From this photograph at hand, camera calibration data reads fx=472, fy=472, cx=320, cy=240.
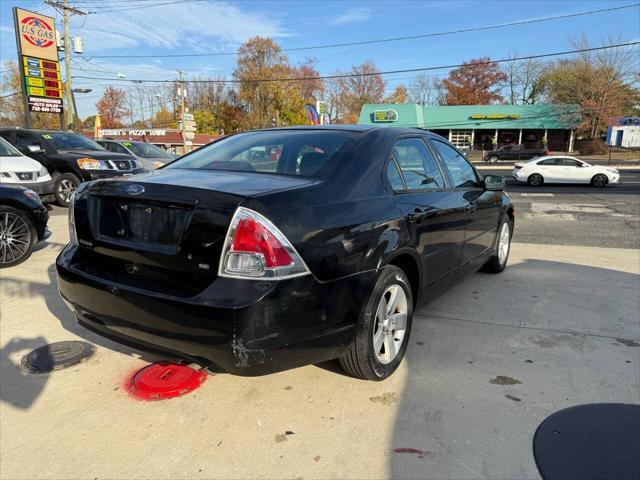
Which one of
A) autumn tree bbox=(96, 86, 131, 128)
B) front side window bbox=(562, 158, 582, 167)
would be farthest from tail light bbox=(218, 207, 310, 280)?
autumn tree bbox=(96, 86, 131, 128)

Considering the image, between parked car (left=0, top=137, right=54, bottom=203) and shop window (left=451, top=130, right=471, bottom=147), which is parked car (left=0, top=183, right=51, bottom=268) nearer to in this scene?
parked car (left=0, top=137, right=54, bottom=203)

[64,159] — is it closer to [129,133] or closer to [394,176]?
[394,176]

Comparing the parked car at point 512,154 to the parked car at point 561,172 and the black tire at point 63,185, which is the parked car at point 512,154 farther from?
the black tire at point 63,185

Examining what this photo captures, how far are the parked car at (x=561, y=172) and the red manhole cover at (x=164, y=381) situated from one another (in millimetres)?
20271

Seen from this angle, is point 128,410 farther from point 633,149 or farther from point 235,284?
point 633,149

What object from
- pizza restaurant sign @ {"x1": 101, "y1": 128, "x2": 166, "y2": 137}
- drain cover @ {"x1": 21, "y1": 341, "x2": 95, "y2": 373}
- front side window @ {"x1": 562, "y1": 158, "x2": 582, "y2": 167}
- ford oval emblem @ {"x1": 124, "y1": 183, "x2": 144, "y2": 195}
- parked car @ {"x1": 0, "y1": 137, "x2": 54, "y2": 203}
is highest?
pizza restaurant sign @ {"x1": 101, "y1": 128, "x2": 166, "y2": 137}

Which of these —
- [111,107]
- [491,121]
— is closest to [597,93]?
[491,121]

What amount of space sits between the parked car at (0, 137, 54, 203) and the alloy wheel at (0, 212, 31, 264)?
3.00m

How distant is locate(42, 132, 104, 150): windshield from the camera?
11375mm

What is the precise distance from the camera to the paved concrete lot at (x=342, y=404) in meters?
2.22

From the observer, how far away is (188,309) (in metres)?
2.21

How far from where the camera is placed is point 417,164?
11.8 ft

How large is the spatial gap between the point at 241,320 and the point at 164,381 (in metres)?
1.10

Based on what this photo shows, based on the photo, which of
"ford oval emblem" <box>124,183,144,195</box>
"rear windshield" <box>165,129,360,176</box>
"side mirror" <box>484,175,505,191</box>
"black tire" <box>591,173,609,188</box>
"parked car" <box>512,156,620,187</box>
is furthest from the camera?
"parked car" <box>512,156,620,187</box>
